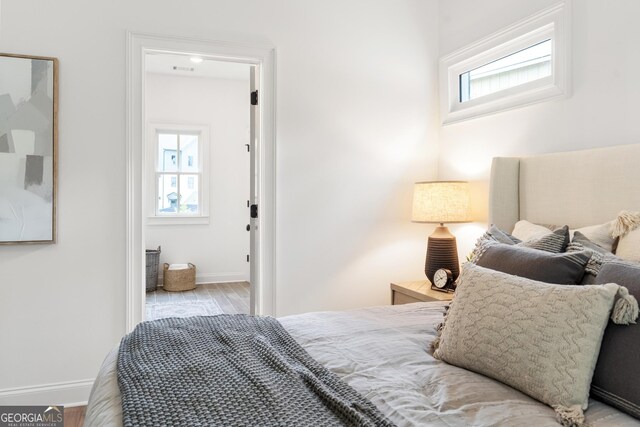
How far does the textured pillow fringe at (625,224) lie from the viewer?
1.75 metres

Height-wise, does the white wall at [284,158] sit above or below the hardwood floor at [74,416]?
above

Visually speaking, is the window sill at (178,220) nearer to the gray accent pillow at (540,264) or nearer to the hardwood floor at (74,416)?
the hardwood floor at (74,416)

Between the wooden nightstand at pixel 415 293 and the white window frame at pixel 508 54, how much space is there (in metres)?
1.20

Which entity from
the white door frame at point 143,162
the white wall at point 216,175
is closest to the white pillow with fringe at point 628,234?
the white door frame at point 143,162

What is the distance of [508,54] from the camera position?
9.42 ft

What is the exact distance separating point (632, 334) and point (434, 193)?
191 centimetres

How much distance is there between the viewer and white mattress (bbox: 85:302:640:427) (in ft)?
3.41

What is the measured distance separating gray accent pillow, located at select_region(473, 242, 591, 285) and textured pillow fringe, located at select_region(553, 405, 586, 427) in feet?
1.33

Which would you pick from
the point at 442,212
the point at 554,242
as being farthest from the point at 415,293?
the point at 554,242

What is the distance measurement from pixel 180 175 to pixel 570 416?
5614 mm

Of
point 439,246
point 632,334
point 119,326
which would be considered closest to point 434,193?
point 439,246

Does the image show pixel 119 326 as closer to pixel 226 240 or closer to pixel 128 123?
pixel 128 123

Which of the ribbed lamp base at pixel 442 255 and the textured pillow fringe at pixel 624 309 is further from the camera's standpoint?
the ribbed lamp base at pixel 442 255

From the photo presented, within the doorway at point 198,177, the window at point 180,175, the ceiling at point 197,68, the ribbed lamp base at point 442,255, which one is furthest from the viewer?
the window at point 180,175
